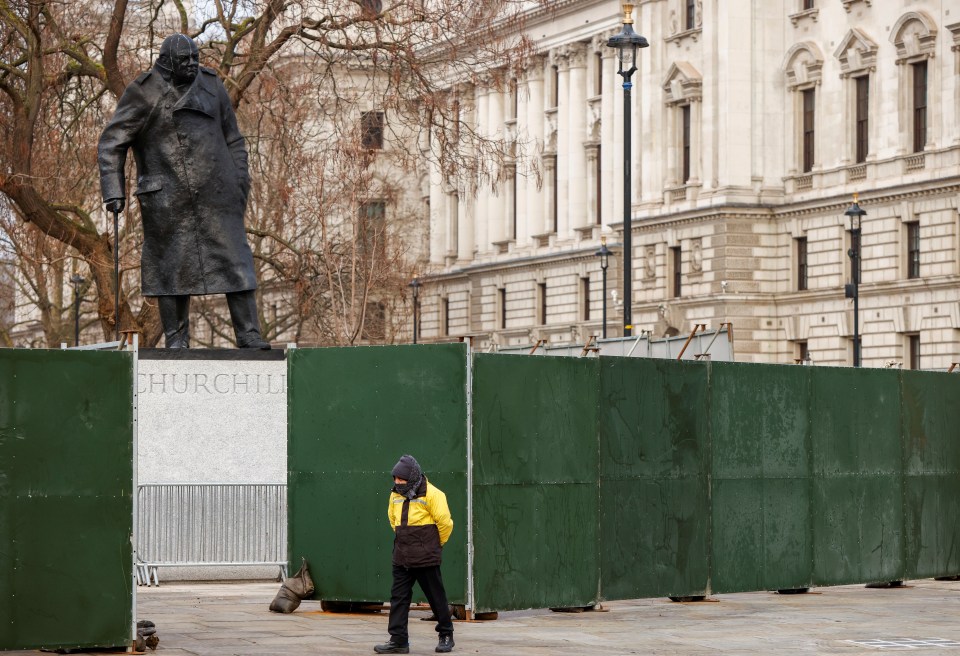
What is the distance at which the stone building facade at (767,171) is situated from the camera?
68750 mm

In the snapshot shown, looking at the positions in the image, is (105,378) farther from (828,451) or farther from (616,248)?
(616,248)

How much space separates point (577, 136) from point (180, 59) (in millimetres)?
74491

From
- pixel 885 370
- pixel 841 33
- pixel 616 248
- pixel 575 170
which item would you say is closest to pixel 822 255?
pixel 841 33

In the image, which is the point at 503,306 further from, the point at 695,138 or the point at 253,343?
the point at 253,343

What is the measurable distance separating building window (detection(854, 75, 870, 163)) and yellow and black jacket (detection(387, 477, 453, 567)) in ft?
195

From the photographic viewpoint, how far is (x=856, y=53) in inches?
2852

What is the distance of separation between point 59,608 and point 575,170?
79811 millimetres

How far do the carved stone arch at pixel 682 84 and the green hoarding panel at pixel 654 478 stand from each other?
203ft

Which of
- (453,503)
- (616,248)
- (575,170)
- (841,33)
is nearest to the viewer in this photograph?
(453,503)

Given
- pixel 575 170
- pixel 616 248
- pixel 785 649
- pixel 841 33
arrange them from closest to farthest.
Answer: pixel 785 649, pixel 841 33, pixel 616 248, pixel 575 170

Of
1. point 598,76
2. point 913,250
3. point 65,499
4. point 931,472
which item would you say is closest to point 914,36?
point 913,250

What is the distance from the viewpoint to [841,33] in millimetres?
73500

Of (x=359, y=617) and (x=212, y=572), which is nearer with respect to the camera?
(x=359, y=617)

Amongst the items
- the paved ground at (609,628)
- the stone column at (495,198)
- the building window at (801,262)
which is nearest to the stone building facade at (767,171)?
the building window at (801,262)
